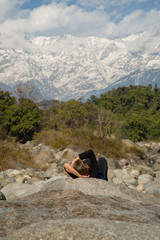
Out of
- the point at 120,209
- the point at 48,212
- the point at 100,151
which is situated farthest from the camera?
Answer: the point at 100,151

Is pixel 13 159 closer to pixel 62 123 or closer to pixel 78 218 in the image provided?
pixel 78 218

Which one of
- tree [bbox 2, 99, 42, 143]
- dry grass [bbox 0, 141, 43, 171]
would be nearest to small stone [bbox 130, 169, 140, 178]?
dry grass [bbox 0, 141, 43, 171]

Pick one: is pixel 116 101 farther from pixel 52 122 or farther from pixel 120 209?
pixel 120 209

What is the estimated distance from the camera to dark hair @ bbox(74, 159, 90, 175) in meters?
4.26

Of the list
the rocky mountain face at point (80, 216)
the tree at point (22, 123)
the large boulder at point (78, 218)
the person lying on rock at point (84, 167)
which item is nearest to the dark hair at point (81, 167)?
the person lying on rock at point (84, 167)

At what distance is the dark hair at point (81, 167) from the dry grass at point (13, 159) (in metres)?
5.76

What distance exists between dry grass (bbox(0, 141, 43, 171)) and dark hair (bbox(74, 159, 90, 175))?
5.76 metres

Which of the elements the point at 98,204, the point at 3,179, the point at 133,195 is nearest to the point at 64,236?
the point at 98,204

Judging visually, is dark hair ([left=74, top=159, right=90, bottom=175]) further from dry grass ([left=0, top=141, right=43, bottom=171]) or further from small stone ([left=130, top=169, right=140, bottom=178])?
small stone ([left=130, top=169, right=140, bottom=178])

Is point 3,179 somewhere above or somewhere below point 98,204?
below

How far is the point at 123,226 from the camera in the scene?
188 centimetres

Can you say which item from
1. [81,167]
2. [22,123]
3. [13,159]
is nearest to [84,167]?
[81,167]

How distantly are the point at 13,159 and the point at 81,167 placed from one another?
259 inches

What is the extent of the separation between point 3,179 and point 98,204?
546 cm
